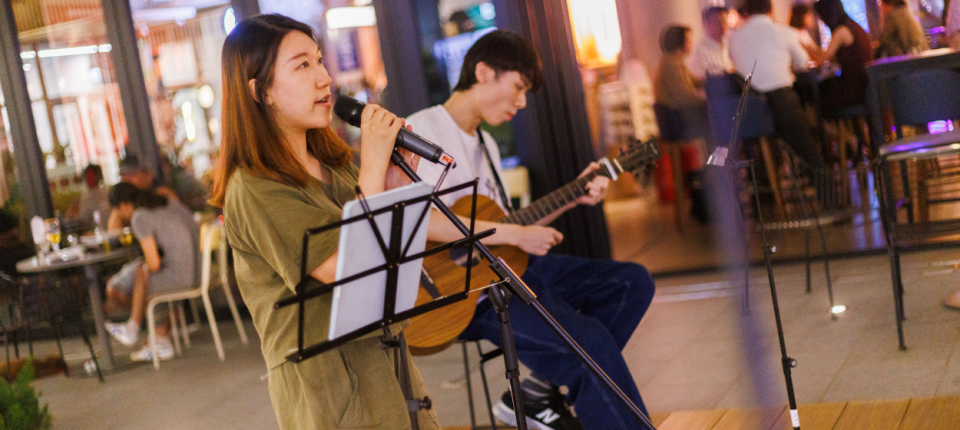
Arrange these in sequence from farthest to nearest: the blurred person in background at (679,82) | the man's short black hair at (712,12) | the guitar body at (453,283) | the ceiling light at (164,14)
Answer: the ceiling light at (164,14) → the blurred person in background at (679,82) → the man's short black hair at (712,12) → the guitar body at (453,283)

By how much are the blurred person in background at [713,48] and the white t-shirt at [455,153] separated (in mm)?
1927

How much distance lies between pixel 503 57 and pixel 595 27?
220 cm

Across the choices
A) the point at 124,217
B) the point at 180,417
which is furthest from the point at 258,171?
the point at 124,217

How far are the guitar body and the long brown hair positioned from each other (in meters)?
0.86

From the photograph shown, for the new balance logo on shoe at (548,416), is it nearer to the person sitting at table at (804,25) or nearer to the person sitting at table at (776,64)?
the person sitting at table at (776,64)

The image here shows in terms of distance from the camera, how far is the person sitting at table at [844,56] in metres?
3.92

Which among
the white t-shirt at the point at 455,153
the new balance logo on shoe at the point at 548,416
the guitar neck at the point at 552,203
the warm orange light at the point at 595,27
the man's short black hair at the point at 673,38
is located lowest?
the new balance logo on shoe at the point at 548,416

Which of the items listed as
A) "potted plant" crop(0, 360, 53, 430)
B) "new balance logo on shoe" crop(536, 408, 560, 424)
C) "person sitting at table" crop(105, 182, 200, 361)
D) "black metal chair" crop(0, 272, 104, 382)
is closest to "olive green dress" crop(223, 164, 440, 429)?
"new balance logo on shoe" crop(536, 408, 560, 424)

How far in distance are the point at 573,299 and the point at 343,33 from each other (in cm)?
331

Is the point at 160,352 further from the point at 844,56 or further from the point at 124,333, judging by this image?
the point at 844,56

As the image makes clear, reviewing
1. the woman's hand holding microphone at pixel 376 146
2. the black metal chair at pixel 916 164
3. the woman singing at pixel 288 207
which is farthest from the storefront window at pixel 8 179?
the black metal chair at pixel 916 164

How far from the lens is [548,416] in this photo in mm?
2578

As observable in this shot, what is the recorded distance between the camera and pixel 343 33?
5.35 meters

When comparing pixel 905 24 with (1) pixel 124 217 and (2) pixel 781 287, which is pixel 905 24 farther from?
(1) pixel 124 217
